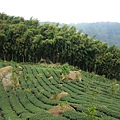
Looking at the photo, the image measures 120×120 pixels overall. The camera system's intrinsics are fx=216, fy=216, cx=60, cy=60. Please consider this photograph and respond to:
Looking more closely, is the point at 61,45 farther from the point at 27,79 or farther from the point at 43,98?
the point at 43,98

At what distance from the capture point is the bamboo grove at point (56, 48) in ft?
191

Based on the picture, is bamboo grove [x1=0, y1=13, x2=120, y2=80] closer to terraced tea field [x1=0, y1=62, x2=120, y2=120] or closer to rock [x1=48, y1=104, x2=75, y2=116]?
terraced tea field [x1=0, y1=62, x2=120, y2=120]

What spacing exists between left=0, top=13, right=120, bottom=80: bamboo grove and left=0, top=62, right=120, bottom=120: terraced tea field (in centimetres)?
1887

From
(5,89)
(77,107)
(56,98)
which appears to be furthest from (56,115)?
(5,89)

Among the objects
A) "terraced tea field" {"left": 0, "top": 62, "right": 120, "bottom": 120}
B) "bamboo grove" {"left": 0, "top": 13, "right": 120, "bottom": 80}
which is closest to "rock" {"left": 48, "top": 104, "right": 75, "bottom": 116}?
"terraced tea field" {"left": 0, "top": 62, "right": 120, "bottom": 120}

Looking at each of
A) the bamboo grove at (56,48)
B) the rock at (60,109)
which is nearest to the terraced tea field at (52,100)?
the rock at (60,109)

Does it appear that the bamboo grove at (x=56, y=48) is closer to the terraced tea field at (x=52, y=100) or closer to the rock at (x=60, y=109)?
the terraced tea field at (x=52, y=100)

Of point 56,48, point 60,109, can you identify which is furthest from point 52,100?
point 56,48

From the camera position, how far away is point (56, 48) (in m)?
62.6

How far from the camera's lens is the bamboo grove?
58.1 metres

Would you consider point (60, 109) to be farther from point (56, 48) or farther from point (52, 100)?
point (56, 48)

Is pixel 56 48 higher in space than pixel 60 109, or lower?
higher

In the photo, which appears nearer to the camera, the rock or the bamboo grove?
the rock

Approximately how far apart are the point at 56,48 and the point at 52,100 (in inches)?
1443
